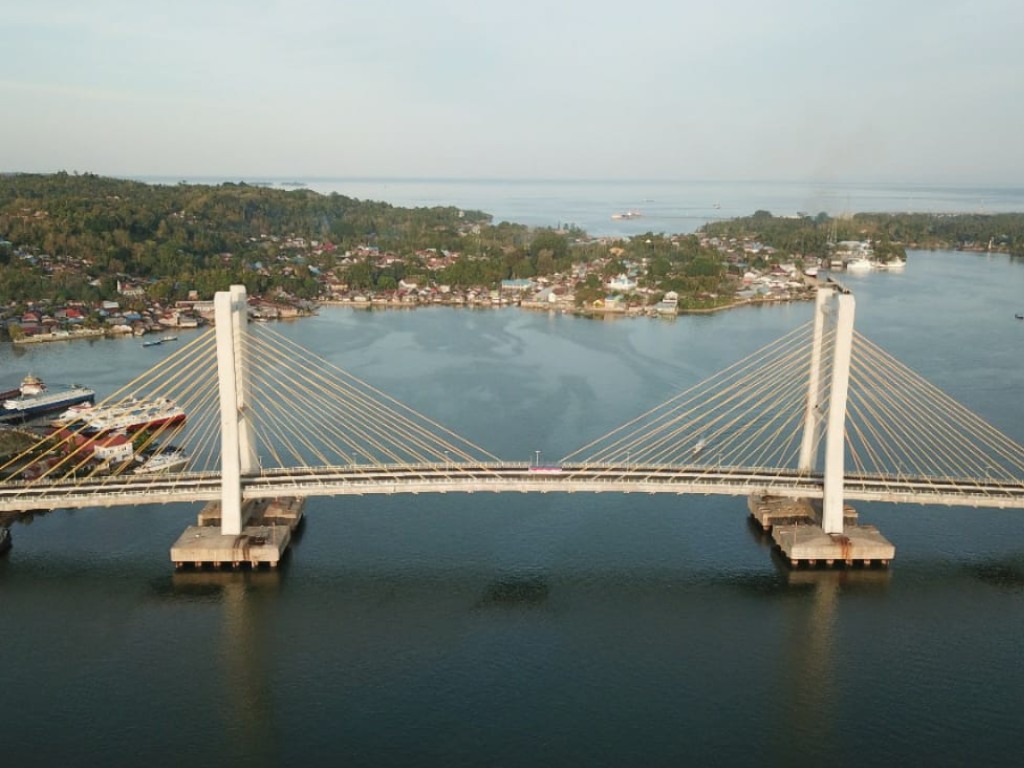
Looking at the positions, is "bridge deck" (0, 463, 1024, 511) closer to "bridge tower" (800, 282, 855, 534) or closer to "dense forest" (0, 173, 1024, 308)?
"bridge tower" (800, 282, 855, 534)

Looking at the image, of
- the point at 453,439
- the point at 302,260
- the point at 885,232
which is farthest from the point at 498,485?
the point at 885,232

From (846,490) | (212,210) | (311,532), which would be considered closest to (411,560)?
(311,532)

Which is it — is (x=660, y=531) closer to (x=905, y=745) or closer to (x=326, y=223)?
(x=905, y=745)

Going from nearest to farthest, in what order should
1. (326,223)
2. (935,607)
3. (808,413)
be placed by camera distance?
(935,607) → (808,413) → (326,223)

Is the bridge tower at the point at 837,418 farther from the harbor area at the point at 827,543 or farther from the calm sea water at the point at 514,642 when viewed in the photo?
the calm sea water at the point at 514,642

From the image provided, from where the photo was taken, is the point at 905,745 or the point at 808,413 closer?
the point at 905,745

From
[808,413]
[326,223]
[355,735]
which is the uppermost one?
[326,223]
